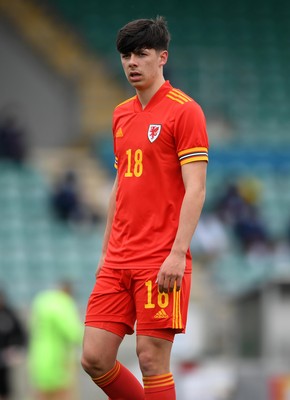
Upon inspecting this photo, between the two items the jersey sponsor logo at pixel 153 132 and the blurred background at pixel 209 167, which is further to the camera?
the blurred background at pixel 209 167

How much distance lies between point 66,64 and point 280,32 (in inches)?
149

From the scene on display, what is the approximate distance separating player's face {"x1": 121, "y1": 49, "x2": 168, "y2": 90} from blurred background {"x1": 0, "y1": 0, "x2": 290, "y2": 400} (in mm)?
5885

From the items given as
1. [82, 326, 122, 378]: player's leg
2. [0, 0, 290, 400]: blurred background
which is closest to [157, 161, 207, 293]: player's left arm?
[82, 326, 122, 378]: player's leg

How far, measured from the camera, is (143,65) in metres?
5.38

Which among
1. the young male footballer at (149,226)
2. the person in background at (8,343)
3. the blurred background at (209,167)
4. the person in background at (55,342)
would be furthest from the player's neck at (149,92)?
the person in background at (8,343)

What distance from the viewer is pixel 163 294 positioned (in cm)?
530

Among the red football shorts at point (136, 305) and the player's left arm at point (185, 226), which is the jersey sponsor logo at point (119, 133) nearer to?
the player's left arm at point (185, 226)

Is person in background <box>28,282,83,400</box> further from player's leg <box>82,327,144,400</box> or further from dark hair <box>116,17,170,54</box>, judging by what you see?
dark hair <box>116,17,170,54</box>

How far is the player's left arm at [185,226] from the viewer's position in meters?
5.21

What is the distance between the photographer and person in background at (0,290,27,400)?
12.1 m

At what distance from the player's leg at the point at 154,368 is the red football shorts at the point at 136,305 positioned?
41mm

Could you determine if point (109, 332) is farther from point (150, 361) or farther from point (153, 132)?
point (153, 132)

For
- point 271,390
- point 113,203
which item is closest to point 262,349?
point 271,390

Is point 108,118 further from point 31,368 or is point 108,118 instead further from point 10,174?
point 31,368
